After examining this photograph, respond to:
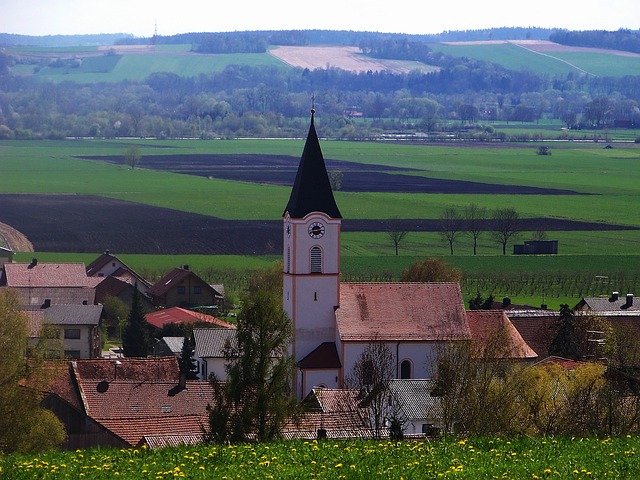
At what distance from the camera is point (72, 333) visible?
61.8 metres

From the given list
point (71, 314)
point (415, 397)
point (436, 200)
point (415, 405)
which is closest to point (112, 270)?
point (71, 314)

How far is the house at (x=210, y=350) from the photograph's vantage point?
172ft

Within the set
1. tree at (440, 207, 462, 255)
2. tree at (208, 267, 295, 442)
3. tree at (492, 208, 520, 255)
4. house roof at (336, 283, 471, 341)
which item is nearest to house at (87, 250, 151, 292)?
tree at (440, 207, 462, 255)

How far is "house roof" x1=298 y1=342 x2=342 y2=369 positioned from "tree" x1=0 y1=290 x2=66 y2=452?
1013cm

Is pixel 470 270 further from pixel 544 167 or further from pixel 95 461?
pixel 544 167

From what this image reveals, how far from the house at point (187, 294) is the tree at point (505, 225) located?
25231 millimetres

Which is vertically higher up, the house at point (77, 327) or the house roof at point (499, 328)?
the house roof at point (499, 328)

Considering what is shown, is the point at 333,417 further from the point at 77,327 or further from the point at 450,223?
the point at 450,223

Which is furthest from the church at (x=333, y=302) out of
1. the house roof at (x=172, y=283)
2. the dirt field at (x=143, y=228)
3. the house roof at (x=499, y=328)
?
the dirt field at (x=143, y=228)

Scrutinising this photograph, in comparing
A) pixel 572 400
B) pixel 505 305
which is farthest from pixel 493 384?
pixel 505 305

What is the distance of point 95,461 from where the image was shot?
2289 centimetres

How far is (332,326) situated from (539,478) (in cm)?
2797

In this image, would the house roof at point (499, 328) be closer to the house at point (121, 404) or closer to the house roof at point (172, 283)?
the house at point (121, 404)

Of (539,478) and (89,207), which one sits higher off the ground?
(539,478)
